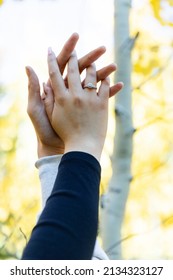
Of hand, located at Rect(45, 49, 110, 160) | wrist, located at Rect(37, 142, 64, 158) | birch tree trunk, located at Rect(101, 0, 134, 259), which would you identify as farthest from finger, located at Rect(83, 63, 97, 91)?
birch tree trunk, located at Rect(101, 0, 134, 259)

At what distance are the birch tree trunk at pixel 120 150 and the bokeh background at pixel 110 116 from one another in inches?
5.5

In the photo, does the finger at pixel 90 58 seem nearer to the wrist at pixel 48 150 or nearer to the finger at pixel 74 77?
the finger at pixel 74 77

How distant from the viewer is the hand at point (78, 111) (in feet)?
1.78

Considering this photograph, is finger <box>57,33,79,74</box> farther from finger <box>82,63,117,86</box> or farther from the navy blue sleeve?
the navy blue sleeve

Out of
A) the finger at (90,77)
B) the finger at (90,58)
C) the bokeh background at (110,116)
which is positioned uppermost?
the finger at (90,58)

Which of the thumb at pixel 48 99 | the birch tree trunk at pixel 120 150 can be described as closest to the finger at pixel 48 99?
the thumb at pixel 48 99

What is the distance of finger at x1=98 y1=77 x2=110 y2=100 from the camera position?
1.93ft

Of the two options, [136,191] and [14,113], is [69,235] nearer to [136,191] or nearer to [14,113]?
[136,191]

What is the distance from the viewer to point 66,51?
638 millimetres

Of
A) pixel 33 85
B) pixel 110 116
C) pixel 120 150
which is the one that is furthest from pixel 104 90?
pixel 110 116

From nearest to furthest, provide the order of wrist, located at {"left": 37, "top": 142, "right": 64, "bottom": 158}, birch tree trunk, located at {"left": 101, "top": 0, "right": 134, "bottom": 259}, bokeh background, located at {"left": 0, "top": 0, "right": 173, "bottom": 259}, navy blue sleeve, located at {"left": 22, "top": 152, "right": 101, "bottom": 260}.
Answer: navy blue sleeve, located at {"left": 22, "top": 152, "right": 101, "bottom": 260}
wrist, located at {"left": 37, "top": 142, "right": 64, "bottom": 158}
birch tree trunk, located at {"left": 101, "top": 0, "right": 134, "bottom": 259}
bokeh background, located at {"left": 0, "top": 0, "right": 173, "bottom": 259}

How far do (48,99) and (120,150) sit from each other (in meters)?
0.60

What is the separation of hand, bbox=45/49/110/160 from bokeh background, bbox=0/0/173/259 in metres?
0.70
